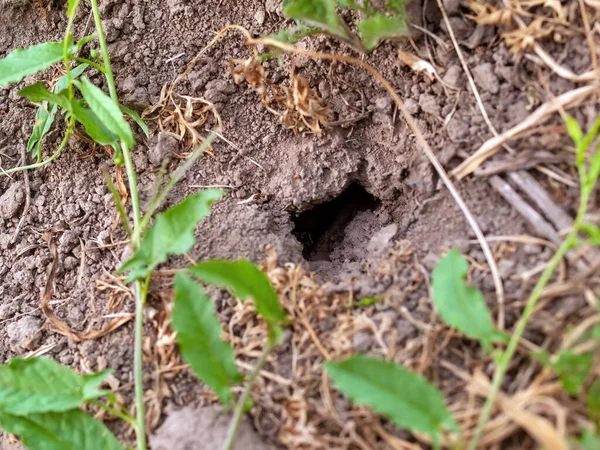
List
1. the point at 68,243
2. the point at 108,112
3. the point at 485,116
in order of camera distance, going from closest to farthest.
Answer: the point at 485,116, the point at 108,112, the point at 68,243

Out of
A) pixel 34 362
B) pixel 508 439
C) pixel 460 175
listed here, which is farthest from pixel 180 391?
pixel 460 175

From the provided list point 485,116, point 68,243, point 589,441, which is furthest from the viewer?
point 68,243

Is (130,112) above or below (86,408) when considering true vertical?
above

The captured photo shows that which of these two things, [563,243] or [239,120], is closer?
[563,243]

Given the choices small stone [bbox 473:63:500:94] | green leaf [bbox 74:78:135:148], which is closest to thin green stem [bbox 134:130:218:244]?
green leaf [bbox 74:78:135:148]

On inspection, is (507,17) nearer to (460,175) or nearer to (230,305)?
(460,175)

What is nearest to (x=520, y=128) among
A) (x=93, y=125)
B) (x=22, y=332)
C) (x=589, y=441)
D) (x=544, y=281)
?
(x=544, y=281)

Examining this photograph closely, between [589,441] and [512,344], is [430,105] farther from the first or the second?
[589,441]
